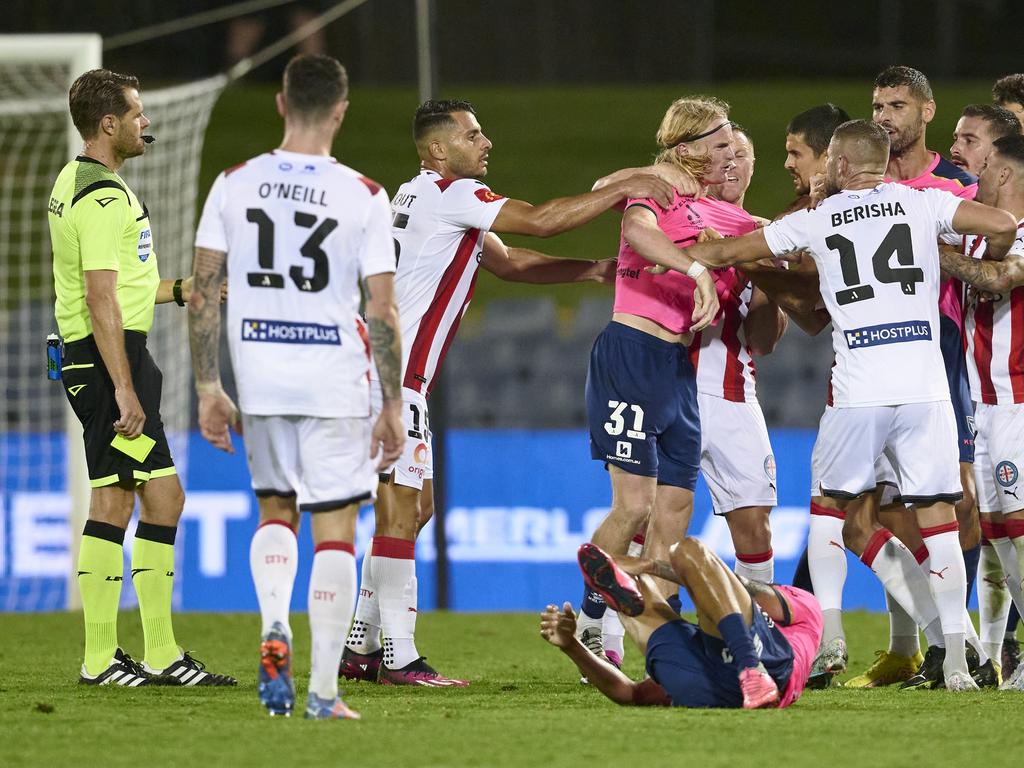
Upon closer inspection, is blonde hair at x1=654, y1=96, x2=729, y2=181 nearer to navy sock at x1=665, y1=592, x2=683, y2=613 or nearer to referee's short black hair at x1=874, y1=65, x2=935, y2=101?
referee's short black hair at x1=874, y1=65, x2=935, y2=101

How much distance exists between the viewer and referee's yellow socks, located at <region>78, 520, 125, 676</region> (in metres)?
6.60

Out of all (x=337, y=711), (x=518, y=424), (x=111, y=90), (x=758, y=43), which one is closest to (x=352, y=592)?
(x=337, y=711)

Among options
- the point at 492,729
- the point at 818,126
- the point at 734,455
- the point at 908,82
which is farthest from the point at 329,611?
the point at 908,82

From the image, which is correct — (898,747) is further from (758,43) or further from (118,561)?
(758,43)

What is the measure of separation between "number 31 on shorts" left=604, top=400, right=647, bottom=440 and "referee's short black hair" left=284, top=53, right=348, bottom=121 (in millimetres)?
2224

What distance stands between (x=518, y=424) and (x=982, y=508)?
905 centimetres

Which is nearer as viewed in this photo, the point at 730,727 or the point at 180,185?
the point at 730,727

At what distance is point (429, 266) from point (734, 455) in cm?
173

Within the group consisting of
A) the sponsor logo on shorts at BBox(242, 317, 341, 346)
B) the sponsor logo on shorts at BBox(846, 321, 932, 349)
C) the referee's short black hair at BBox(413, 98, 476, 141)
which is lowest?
the sponsor logo on shorts at BBox(242, 317, 341, 346)

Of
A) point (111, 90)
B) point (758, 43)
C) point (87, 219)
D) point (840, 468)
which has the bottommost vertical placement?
point (840, 468)

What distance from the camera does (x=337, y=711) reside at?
201 inches

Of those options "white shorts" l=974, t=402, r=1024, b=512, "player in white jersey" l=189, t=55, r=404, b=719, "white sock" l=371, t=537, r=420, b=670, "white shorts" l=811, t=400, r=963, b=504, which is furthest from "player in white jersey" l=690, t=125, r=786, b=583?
"player in white jersey" l=189, t=55, r=404, b=719

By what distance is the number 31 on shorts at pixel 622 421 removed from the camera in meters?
6.73

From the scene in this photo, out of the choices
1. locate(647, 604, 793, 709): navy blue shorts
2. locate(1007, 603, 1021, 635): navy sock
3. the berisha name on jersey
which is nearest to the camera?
locate(647, 604, 793, 709): navy blue shorts
